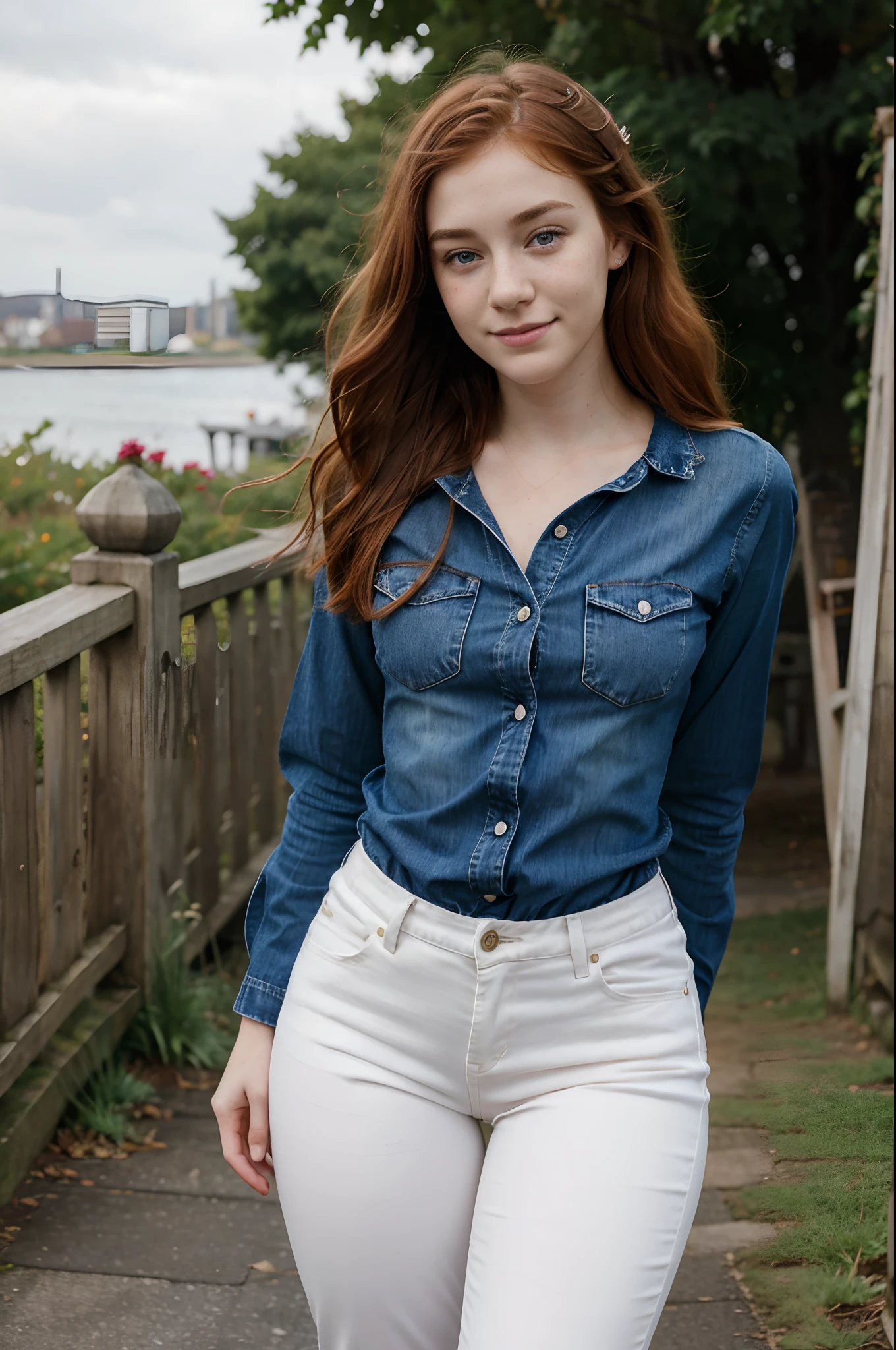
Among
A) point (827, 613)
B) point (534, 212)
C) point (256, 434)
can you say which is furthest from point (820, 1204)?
point (256, 434)

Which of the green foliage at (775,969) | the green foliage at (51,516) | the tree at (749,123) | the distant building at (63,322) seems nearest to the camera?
the distant building at (63,322)

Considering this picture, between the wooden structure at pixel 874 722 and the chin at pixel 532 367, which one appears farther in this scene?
the wooden structure at pixel 874 722

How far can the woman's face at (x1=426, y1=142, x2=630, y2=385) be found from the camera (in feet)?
4.90

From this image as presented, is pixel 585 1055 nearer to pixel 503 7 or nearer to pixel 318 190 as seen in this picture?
pixel 503 7

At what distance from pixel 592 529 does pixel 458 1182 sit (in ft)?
2.42

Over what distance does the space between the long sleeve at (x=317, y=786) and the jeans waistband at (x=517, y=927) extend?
8.3 inches

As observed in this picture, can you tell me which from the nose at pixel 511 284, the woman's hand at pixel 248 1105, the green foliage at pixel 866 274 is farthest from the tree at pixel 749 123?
the woman's hand at pixel 248 1105

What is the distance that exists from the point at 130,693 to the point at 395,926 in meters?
1.70

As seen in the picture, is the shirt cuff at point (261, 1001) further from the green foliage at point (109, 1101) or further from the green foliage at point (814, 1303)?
the green foliage at point (109, 1101)

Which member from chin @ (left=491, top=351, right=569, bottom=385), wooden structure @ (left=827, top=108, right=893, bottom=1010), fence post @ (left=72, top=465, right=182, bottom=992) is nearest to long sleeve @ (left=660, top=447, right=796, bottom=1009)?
chin @ (left=491, top=351, right=569, bottom=385)

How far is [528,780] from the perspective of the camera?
1.49m

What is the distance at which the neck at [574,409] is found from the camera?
1.62 metres

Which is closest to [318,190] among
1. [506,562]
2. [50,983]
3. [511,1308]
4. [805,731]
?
[805,731]

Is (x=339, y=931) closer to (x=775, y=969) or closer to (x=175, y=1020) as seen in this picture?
(x=175, y=1020)
